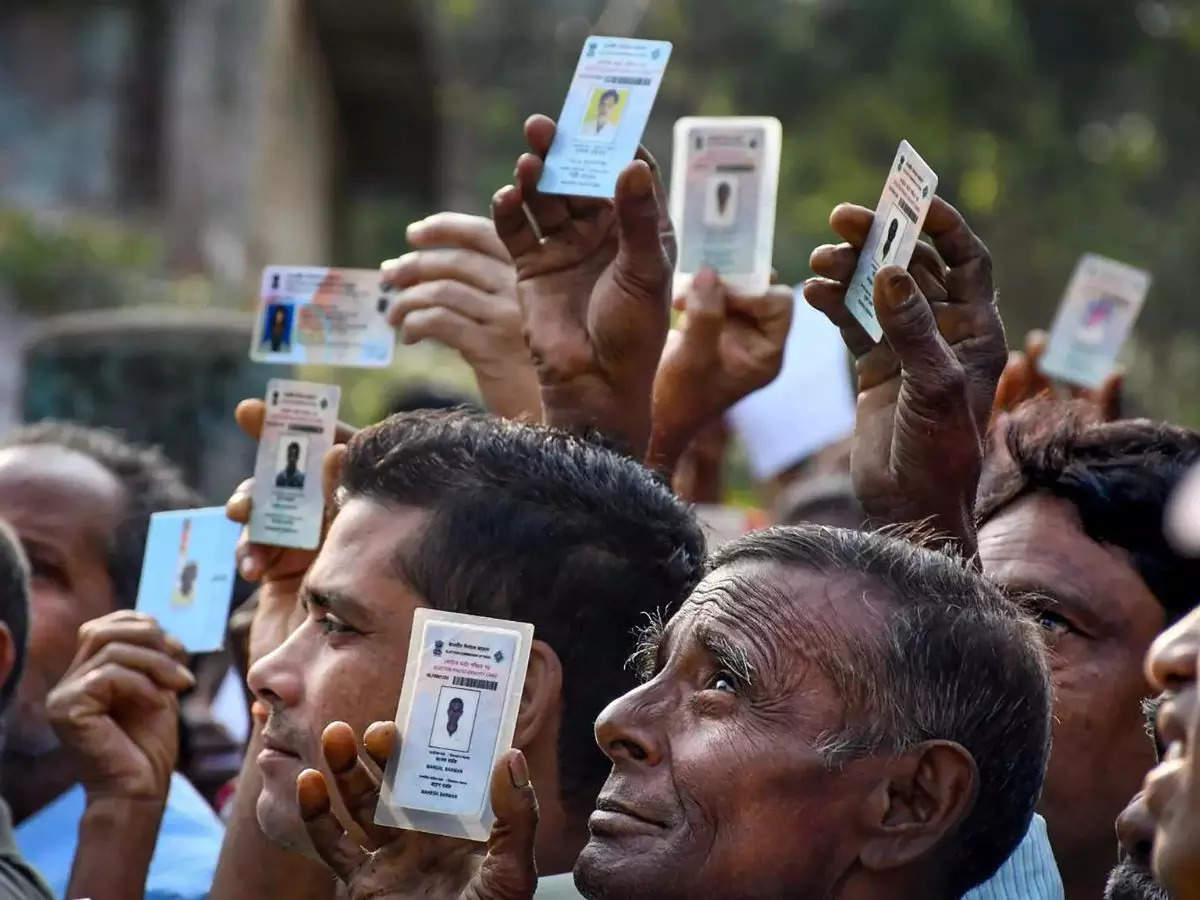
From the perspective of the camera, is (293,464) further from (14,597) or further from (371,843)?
(371,843)

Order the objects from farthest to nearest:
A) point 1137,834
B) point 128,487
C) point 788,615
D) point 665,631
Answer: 1. point 128,487
2. point 665,631
3. point 788,615
4. point 1137,834

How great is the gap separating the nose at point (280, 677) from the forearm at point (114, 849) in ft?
2.12

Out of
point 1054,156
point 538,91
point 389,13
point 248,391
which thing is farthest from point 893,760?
point 538,91

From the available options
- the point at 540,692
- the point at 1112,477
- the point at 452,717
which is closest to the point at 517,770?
the point at 452,717

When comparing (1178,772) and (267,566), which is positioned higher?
(1178,772)

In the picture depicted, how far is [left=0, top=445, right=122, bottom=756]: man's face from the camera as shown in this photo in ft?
13.7

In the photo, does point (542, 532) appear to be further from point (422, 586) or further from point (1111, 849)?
point (1111, 849)

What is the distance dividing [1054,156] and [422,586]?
1637 centimetres

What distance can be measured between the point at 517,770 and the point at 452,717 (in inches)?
8.2

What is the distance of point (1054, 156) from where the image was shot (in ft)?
60.7

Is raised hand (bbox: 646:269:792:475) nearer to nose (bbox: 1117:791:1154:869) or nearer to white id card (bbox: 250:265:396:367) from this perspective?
white id card (bbox: 250:265:396:367)

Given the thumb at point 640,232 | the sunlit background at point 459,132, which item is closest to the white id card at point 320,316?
the thumb at point 640,232

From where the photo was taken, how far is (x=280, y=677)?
2.96m

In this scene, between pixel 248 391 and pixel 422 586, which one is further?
pixel 248 391
